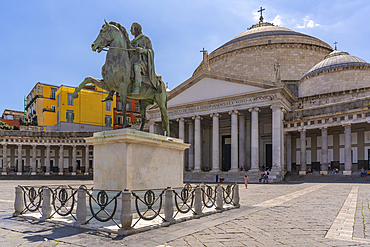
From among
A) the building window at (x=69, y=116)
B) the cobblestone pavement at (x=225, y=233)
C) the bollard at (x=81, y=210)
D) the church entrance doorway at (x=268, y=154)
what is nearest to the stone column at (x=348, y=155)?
the church entrance doorway at (x=268, y=154)

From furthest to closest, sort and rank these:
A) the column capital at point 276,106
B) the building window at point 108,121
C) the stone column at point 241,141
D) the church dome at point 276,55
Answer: the building window at point 108,121, the church dome at point 276,55, the stone column at point 241,141, the column capital at point 276,106

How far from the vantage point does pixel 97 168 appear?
9.23 meters

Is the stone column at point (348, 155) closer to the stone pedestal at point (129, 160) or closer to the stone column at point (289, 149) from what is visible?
the stone column at point (289, 149)

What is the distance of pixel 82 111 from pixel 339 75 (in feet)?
154

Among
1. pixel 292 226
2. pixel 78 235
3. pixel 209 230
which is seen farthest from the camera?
pixel 292 226

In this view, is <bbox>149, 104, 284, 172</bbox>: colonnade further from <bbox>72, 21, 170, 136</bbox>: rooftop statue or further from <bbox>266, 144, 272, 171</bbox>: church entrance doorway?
<bbox>72, 21, 170, 136</bbox>: rooftop statue

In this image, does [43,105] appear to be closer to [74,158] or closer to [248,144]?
[74,158]

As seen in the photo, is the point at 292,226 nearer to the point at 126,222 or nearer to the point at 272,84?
the point at 126,222

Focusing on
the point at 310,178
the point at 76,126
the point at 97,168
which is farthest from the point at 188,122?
the point at 97,168

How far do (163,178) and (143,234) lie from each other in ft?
10.1

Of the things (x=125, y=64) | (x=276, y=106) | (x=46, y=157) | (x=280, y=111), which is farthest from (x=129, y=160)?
(x=46, y=157)

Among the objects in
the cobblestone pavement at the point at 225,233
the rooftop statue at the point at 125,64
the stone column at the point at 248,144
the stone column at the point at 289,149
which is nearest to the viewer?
the cobblestone pavement at the point at 225,233

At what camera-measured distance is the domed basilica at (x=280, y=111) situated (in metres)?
35.0

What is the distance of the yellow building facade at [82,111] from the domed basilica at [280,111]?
1963 centimetres
